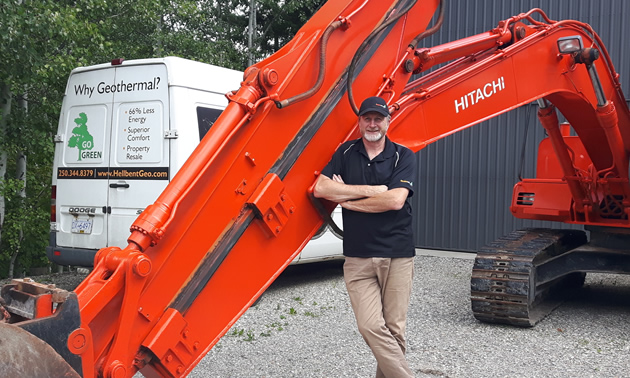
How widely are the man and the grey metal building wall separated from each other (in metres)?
8.96

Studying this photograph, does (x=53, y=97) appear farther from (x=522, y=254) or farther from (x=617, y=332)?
(x=617, y=332)

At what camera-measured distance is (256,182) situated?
3.34m

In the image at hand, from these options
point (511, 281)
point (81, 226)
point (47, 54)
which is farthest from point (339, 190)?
point (47, 54)

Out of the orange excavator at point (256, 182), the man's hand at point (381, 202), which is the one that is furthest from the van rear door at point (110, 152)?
the man's hand at point (381, 202)

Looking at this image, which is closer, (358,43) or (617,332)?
(358,43)

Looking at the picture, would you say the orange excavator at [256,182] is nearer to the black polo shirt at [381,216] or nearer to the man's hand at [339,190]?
the man's hand at [339,190]

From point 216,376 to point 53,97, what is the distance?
7.72 metres

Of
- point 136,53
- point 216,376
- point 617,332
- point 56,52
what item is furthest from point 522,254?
point 136,53

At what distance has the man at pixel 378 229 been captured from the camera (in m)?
3.75

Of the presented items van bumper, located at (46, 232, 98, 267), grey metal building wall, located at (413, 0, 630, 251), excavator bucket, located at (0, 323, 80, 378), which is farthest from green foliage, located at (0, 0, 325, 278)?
excavator bucket, located at (0, 323, 80, 378)

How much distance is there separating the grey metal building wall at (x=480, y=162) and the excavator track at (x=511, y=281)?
506 cm

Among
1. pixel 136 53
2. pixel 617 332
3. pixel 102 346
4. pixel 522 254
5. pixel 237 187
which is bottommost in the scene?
pixel 617 332

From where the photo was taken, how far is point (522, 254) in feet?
22.9

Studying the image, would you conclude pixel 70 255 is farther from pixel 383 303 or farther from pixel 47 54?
pixel 383 303
